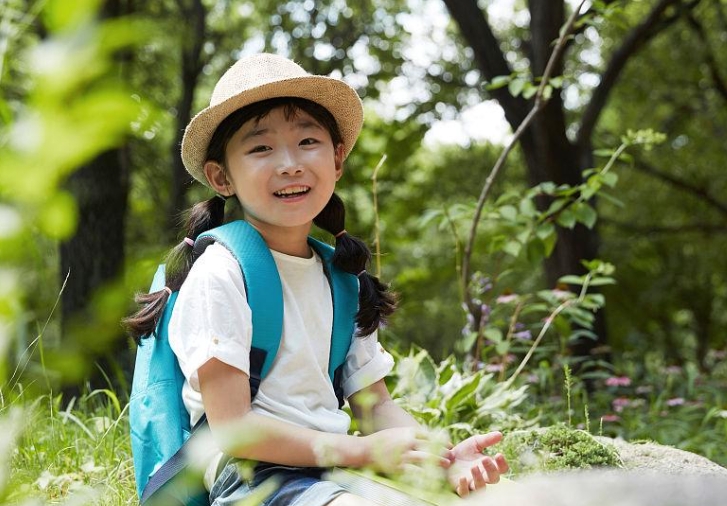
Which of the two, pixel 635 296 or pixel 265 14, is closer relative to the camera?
pixel 265 14

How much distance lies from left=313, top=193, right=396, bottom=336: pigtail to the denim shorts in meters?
0.49

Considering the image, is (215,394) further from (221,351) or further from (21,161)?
(21,161)

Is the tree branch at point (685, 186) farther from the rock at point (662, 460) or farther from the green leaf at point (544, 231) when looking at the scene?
the rock at point (662, 460)

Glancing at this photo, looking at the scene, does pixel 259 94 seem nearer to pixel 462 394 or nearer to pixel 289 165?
pixel 289 165

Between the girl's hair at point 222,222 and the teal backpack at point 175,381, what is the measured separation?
46 mm

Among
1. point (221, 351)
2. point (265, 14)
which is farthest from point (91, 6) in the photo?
point (265, 14)

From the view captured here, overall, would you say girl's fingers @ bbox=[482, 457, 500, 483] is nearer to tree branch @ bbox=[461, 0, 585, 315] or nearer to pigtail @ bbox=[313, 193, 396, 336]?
pigtail @ bbox=[313, 193, 396, 336]

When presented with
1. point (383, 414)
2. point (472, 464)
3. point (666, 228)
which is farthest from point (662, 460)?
point (666, 228)

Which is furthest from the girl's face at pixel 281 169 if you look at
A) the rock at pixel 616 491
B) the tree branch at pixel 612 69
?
the tree branch at pixel 612 69

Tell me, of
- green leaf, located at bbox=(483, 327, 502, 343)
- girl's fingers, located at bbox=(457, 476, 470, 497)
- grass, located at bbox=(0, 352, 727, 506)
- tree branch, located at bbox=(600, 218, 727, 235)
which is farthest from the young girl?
tree branch, located at bbox=(600, 218, 727, 235)

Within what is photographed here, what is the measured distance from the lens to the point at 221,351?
1898 mm

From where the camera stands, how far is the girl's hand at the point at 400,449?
1.80 metres

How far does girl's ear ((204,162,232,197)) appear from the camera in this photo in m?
2.33

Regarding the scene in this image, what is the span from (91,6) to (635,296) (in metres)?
12.3
